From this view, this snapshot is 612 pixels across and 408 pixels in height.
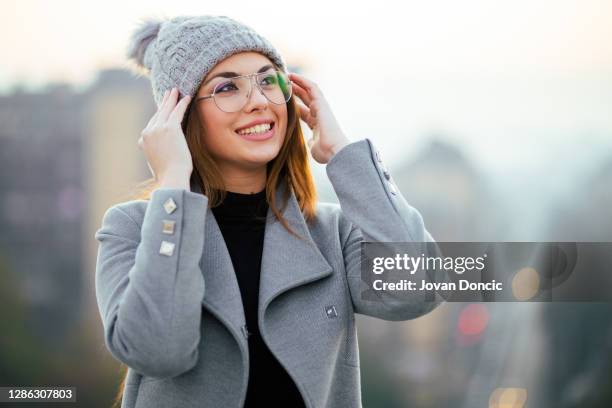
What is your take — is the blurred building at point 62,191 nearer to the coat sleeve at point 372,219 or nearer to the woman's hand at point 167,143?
the woman's hand at point 167,143

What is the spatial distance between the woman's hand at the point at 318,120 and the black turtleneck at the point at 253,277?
7.2 inches

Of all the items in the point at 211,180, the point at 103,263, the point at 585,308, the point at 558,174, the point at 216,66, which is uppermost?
the point at 216,66

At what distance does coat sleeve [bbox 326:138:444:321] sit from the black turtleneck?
21 centimetres

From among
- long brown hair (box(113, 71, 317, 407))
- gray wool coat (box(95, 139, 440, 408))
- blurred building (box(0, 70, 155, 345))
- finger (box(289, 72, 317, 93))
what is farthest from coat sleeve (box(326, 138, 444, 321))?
blurred building (box(0, 70, 155, 345))

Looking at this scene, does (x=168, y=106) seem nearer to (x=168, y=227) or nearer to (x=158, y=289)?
(x=168, y=227)

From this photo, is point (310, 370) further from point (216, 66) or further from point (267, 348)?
point (216, 66)

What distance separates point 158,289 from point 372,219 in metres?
0.51

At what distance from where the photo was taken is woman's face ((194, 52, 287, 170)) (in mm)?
1624

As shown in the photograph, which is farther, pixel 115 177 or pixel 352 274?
pixel 115 177

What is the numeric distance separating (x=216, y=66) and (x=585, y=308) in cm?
2128

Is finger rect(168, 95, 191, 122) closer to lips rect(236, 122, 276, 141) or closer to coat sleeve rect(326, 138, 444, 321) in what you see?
lips rect(236, 122, 276, 141)

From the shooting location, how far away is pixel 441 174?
23.2 m

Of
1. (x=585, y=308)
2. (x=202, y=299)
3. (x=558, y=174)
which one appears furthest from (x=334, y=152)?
(x=585, y=308)

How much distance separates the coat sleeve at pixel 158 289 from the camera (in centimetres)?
132
